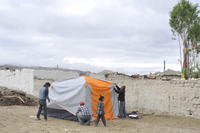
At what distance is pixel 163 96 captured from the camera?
43.3 ft

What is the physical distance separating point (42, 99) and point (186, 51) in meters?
11.9

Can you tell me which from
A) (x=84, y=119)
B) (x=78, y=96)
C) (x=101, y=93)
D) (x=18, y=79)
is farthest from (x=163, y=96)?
(x=18, y=79)

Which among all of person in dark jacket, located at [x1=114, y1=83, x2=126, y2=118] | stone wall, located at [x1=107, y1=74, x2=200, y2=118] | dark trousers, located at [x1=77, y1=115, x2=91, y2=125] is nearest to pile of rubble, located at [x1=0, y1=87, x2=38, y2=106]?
stone wall, located at [x1=107, y1=74, x2=200, y2=118]

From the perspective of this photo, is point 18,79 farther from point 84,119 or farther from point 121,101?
point 84,119

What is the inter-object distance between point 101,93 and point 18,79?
10250 mm

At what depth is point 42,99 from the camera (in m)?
10.5

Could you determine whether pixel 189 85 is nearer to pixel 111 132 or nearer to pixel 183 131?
pixel 183 131

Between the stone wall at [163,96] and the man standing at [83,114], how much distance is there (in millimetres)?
4643

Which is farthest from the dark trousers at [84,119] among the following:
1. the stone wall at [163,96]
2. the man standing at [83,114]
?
the stone wall at [163,96]

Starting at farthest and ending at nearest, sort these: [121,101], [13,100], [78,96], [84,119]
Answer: [13,100] → [121,101] → [78,96] → [84,119]

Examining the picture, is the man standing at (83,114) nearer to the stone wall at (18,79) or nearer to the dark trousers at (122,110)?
the dark trousers at (122,110)

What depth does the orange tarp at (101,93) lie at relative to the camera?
36.9ft

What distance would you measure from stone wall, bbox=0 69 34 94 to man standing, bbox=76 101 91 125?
923 cm

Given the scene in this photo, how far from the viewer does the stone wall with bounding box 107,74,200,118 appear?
12.2 metres
